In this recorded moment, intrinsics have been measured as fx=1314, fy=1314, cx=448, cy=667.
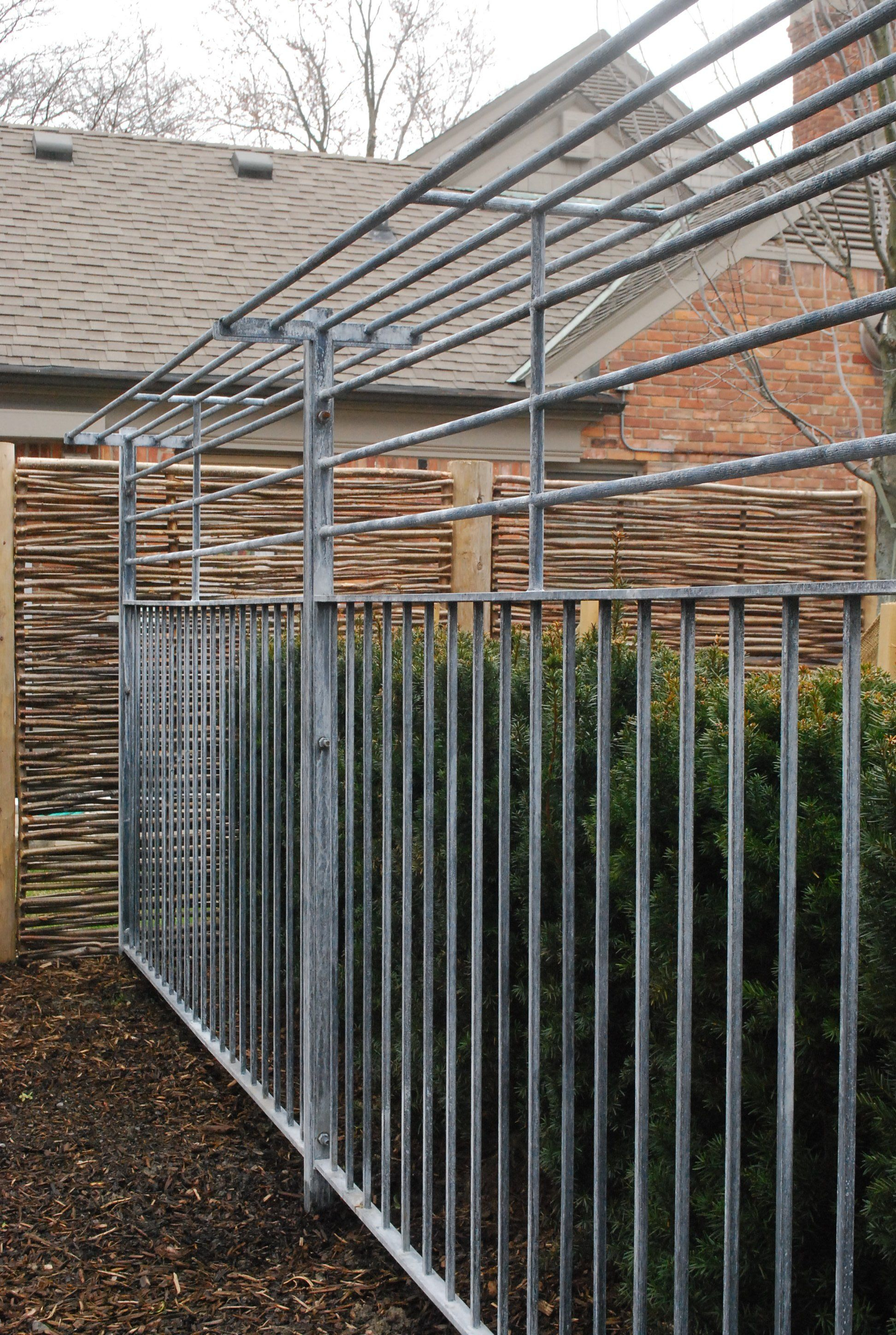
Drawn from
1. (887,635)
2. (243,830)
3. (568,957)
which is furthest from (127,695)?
(568,957)

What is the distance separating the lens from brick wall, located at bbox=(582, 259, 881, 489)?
438 inches

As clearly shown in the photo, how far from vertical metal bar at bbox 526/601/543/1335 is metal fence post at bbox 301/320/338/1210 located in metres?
1.15

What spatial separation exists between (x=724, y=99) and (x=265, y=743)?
257cm

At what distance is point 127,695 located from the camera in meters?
5.89

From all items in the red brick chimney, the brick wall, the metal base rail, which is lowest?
the metal base rail

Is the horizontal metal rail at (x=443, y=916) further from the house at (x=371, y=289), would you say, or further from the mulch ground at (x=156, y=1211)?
the house at (x=371, y=289)

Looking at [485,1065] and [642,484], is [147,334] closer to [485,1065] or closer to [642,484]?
[485,1065]

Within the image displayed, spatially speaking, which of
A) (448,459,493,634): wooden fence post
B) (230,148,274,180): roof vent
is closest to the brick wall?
(230,148,274,180): roof vent

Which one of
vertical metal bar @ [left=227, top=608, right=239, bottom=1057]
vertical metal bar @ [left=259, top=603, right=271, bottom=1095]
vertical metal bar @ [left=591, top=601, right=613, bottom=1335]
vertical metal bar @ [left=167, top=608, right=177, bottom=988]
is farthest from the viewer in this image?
vertical metal bar @ [left=167, top=608, right=177, bottom=988]

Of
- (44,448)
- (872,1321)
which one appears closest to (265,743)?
(872,1321)

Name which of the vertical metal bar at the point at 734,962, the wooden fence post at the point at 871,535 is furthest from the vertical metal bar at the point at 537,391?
the wooden fence post at the point at 871,535

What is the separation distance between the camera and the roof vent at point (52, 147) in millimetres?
12320

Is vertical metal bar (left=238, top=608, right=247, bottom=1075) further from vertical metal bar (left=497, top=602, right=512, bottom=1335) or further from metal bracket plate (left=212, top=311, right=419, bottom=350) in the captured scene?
vertical metal bar (left=497, top=602, right=512, bottom=1335)

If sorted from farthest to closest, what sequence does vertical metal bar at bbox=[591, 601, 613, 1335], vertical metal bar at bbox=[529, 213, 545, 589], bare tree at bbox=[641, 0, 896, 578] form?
bare tree at bbox=[641, 0, 896, 578] → vertical metal bar at bbox=[529, 213, 545, 589] → vertical metal bar at bbox=[591, 601, 613, 1335]
